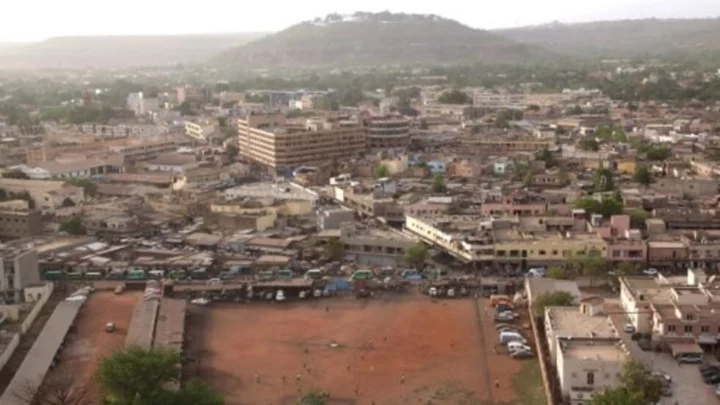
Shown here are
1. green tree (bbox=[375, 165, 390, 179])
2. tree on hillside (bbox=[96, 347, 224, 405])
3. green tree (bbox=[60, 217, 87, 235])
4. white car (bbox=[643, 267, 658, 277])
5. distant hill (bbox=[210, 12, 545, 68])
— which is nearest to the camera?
tree on hillside (bbox=[96, 347, 224, 405])

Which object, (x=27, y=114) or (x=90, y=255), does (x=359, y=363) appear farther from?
(x=27, y=114)

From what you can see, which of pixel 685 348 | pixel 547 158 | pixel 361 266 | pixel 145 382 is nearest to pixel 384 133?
pixel 547 158

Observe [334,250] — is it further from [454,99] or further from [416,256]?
[454,99]

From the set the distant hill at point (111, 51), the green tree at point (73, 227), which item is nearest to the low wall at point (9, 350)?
the green tree at point (73, 227)

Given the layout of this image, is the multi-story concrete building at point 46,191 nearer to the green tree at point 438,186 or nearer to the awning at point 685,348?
the green tree at point 438,186

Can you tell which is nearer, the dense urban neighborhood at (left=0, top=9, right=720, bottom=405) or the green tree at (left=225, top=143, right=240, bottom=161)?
the dense urban neighborhood at (left=0, top=9, right=720, bottom=405)

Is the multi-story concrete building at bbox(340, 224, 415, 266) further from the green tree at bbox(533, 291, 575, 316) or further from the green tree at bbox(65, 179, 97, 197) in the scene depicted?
the green tree at bbox(65, 179, 97, 197)

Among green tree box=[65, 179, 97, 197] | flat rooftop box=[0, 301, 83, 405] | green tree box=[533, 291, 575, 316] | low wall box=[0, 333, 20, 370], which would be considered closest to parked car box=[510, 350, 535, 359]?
green tree box=[533, 291, 575, 316]
